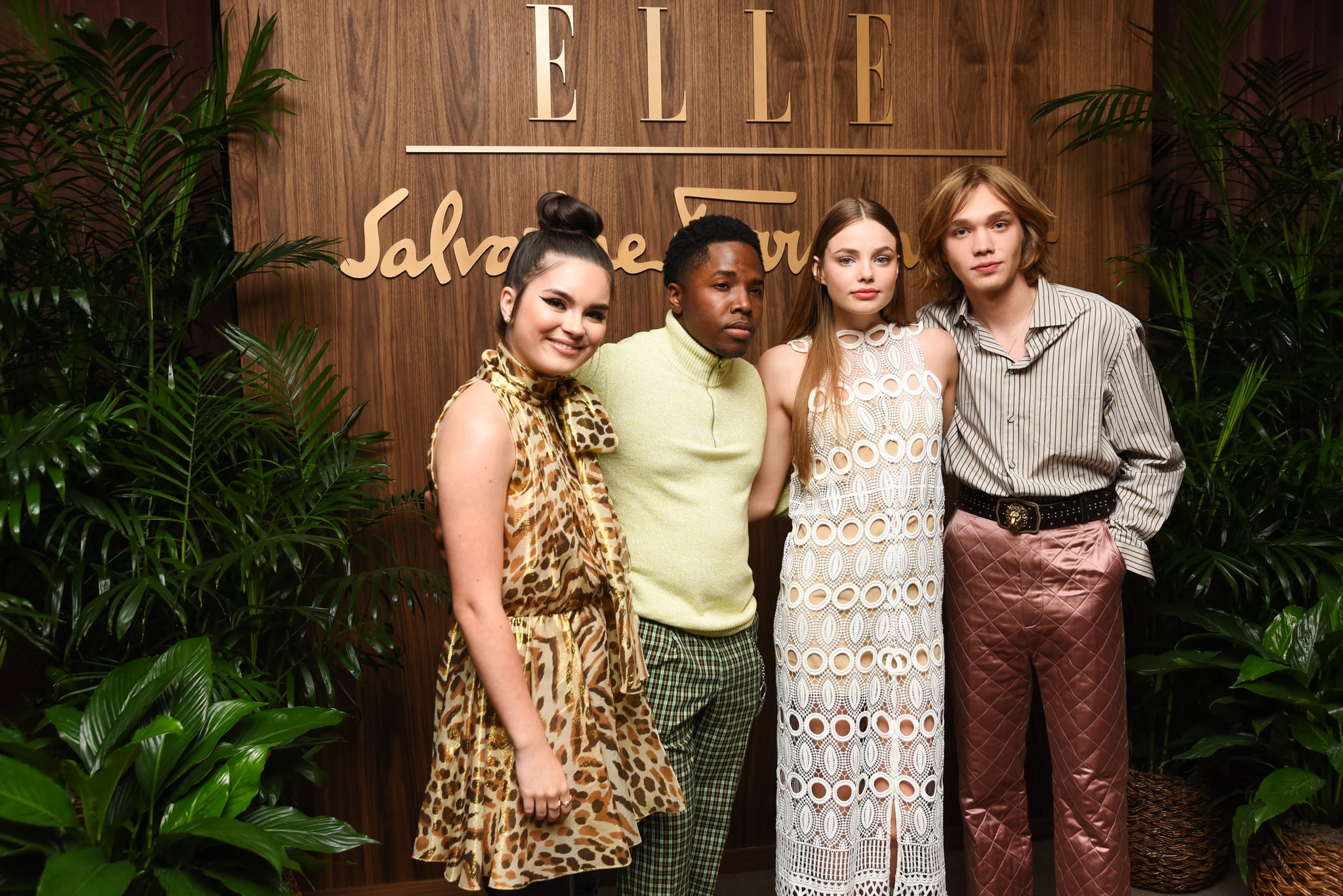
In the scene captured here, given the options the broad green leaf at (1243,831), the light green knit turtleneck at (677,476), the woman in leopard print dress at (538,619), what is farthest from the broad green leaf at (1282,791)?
the woman in leopard print dress at (538,619)

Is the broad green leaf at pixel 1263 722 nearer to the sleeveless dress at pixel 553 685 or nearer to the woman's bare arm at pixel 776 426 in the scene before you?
the woman's bare arm at pixel 776 426

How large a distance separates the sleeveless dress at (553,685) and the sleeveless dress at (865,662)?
44 centimetres

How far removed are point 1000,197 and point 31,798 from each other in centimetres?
217

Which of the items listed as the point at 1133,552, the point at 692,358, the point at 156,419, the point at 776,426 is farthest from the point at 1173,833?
the point at 156,419

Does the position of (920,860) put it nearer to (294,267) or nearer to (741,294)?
(741,294)

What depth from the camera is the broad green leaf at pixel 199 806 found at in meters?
1.78

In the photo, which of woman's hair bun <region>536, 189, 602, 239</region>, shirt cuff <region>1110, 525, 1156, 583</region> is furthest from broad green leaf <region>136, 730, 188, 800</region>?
shirt cuff <region>1110, 525, 1156, 583</region>

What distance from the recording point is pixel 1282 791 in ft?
7.54

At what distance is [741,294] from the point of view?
1.90 metres

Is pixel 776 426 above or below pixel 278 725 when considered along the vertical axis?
above

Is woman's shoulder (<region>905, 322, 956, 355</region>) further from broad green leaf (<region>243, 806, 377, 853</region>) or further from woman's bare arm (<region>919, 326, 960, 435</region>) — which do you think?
broad green leaf (<region>243, 806, 377, 853</region>)

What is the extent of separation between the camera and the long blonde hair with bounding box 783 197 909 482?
2.02 meters

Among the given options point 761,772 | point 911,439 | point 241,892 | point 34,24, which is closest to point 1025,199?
point 911,439

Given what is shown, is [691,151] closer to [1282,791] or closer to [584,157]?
[584,157]
